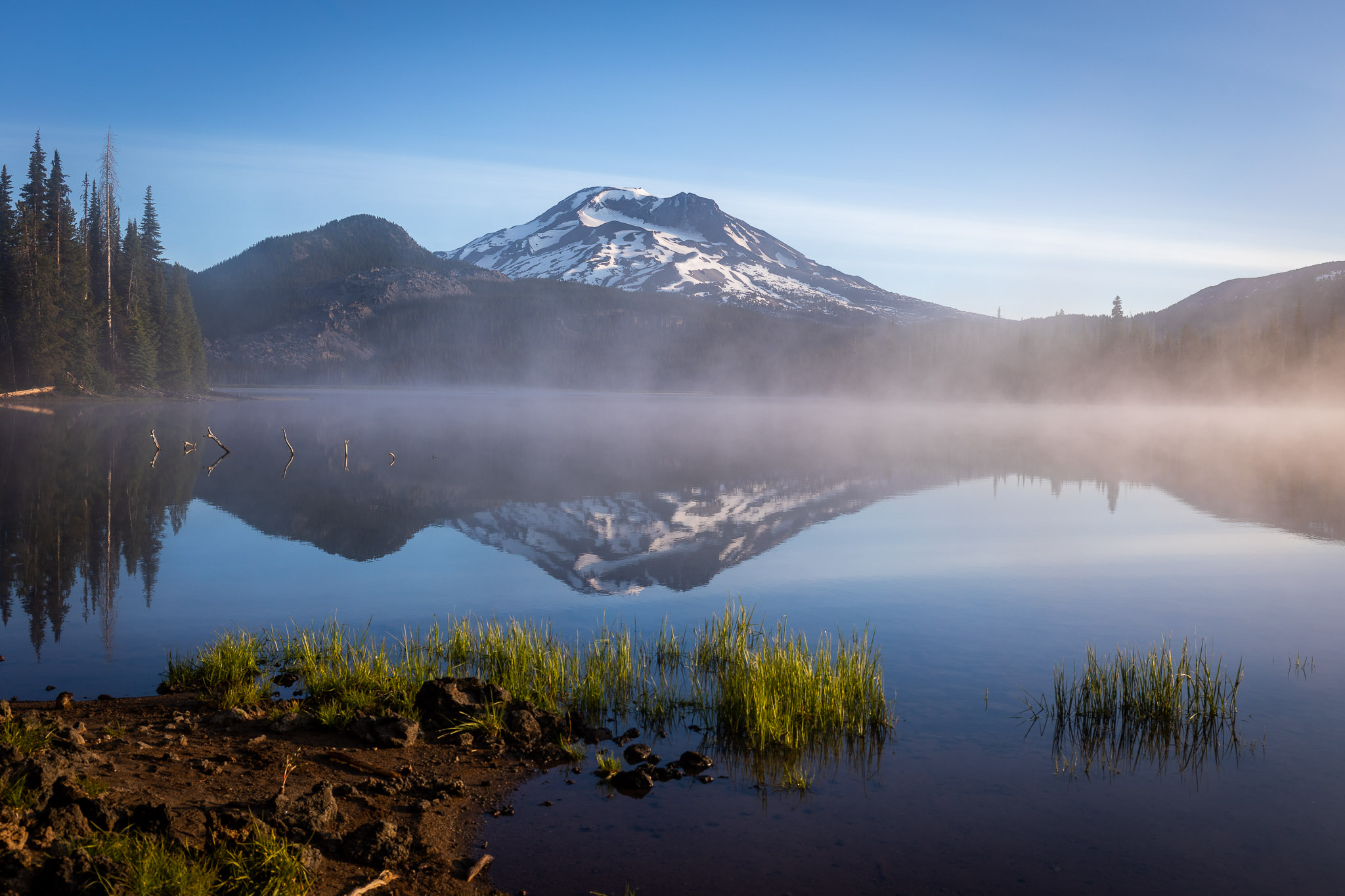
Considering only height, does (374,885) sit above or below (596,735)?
above

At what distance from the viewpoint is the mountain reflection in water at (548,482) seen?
16.4m

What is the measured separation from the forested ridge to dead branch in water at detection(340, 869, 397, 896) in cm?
5886

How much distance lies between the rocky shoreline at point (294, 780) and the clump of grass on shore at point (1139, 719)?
367 centimetres

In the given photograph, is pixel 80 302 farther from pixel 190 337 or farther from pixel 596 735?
pixel 596 735

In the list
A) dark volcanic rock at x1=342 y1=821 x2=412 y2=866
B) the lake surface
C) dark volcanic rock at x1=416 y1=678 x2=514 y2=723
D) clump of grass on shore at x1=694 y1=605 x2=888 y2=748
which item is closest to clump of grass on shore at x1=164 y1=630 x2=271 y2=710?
the lake surface

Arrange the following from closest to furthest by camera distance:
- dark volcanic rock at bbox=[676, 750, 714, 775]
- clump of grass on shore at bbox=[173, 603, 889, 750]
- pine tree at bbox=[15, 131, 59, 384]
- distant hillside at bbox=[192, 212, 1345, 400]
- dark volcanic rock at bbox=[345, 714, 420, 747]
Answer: dark volcanic rock at bbox=[345, 714, 420, 747], dark volcanic rock at bbox=[676, 750, 714, 775], clump of grass on shore at bbox=[173, 603, 889, 750], pine tree at bbox=[15, 131, 59, 384], distant hillside at bbox=[192, 212, 1345, 400]

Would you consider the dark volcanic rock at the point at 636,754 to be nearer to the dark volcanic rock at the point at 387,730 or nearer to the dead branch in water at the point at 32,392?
the dark volcanic rock at the point at 387,730

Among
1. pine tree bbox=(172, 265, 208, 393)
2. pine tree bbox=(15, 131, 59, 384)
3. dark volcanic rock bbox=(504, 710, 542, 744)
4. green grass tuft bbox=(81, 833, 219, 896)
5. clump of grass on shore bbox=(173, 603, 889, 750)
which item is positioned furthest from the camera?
pine tree bbox=(172, 265, 208, 393)

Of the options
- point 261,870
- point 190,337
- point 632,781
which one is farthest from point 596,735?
point 190,337

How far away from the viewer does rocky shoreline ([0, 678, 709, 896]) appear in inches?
188

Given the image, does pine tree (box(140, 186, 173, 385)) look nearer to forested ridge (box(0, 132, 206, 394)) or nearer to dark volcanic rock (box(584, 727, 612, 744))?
forested ridge (box(0, 132, 206, 394))

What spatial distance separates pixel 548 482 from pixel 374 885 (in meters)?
24.9

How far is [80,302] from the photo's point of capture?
181 feet

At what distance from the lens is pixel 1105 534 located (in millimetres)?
20609
